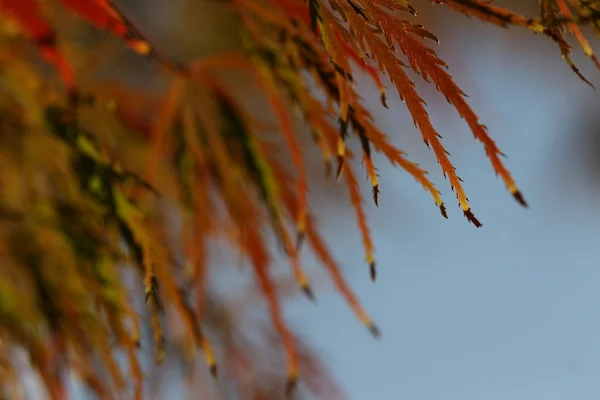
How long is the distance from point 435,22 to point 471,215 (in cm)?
108

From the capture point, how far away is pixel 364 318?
61cm

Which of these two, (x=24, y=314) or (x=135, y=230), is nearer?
(x=135, y=230)

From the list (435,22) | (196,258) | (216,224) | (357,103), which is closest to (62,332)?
(196,258)

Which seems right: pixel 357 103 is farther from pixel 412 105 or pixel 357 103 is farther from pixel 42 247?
pixel 42 247

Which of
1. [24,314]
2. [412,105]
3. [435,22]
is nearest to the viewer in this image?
[412,105]

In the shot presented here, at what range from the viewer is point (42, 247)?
621mm

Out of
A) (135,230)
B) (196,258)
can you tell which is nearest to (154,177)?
(196,258)

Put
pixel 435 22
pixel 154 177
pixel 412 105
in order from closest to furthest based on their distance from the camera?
pixel 412 105
pixel 154 177
pixel 435 22

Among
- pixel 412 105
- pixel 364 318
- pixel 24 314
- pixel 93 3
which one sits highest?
pixel 412 105

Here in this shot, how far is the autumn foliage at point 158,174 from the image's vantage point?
370 millimetres

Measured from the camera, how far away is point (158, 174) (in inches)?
28.0

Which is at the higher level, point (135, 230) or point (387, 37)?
point (387, 37)

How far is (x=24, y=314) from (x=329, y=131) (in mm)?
331

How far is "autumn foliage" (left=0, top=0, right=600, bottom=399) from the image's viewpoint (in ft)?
1.21
